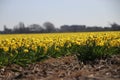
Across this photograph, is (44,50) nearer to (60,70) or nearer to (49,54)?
(49,54)

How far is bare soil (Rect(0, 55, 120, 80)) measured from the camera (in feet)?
23.6

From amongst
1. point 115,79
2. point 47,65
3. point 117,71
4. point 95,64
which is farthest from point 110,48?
point 115,79

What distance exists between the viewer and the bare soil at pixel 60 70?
7.20m

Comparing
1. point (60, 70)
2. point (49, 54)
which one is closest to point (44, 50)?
A: point (49, 54)

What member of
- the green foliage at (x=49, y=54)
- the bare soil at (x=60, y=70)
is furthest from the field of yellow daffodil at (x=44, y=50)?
the bare soil at (x=60, y=70)

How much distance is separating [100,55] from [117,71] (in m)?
2.89

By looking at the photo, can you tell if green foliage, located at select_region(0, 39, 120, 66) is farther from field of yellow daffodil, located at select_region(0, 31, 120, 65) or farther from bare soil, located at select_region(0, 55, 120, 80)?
bare soil, located at select_region(0, 55, 120, 80)

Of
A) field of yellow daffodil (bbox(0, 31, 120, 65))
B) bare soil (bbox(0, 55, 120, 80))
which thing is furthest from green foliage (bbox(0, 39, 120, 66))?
bare soil (bbox(0, 55, 120, 80))

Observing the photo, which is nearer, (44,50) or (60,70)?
(60,70)

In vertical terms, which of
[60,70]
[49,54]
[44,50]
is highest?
[44,50]

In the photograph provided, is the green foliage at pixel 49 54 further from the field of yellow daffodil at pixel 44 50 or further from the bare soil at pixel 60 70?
the bare soil at pixel 60 70

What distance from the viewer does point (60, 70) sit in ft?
28.0

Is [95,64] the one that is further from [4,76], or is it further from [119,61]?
[4,76]

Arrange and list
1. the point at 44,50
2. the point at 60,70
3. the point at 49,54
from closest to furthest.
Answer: the point at 60,70 → the point at 44,50 → the point at 49,54
